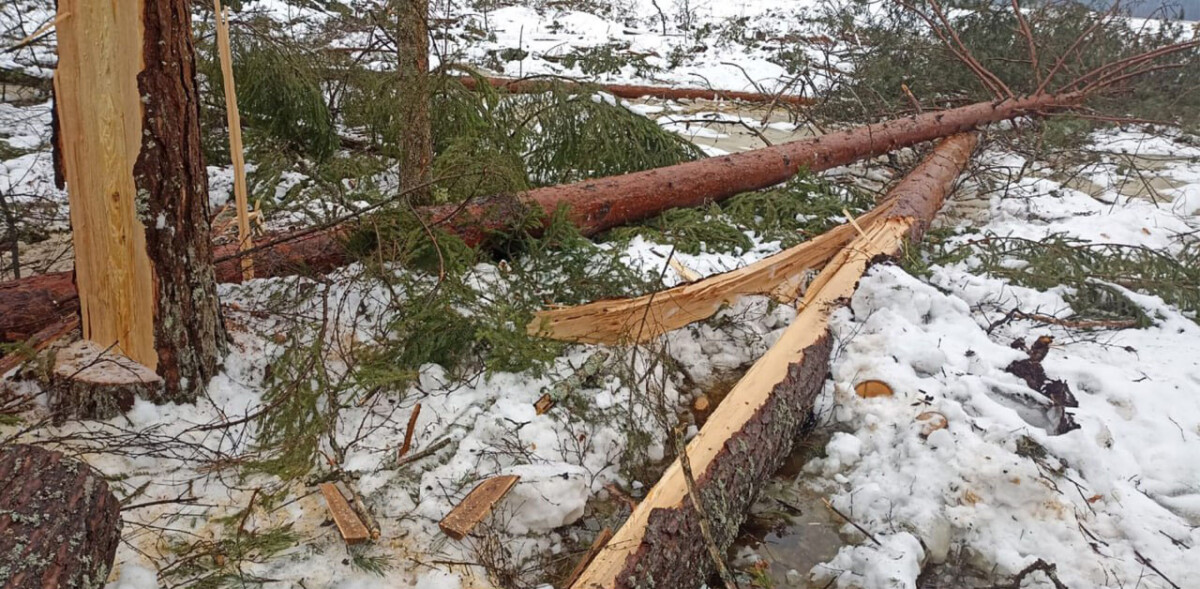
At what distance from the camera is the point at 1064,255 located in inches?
163

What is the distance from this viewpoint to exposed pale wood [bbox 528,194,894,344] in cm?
317

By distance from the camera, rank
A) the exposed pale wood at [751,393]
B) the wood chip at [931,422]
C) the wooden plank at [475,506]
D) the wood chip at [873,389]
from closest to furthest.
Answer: the exposed pale wood at [751,393] → the wooden plank at [475,506] → the wood chip at [931,422] → the wood chip at [873,389]

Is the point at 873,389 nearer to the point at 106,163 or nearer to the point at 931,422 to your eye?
the point at 931,422

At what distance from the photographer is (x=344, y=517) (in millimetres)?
2131

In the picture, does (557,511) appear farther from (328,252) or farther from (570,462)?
(328,252)

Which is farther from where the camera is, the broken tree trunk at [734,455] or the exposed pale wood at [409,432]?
the exposed pale wood at [409,432]

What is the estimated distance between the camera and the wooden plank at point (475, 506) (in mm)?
2121

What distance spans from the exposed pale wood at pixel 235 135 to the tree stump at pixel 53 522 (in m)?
1.39

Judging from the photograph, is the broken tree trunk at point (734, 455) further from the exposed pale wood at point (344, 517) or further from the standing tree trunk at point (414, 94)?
the standing tree trunk at point (414, 94)

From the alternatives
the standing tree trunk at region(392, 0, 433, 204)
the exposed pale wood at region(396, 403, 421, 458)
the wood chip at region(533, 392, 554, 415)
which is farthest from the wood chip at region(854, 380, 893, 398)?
the standing tree trunk at region(392, 0, 433, 204)

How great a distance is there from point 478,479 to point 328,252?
4.78ft

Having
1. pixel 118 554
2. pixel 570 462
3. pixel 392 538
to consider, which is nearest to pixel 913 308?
pixel 570 462

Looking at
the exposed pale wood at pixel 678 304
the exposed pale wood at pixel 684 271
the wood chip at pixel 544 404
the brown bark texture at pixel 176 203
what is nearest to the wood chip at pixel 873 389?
the exposed pale wood at pixel 678 304

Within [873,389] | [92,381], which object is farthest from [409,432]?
[873,389]
